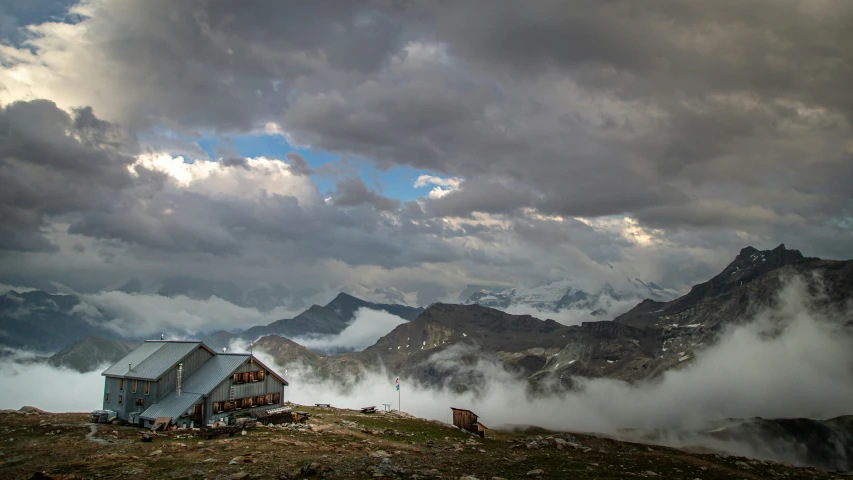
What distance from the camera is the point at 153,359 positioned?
260 feet

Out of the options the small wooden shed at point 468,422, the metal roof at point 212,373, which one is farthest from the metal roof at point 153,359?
the small wooden shed at point 468,422

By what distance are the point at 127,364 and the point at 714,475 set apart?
85085mm

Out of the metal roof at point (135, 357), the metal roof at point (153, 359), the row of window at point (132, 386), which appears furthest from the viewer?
the metal roof at point (135, 357)

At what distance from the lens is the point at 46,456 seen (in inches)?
1706

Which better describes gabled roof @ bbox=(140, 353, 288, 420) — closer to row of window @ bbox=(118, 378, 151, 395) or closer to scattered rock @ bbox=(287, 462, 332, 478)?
row of window @ bbox=(118, 378, 151, 395)

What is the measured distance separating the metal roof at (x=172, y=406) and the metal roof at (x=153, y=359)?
405 cm

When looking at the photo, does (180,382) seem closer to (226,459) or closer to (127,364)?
(127,364)

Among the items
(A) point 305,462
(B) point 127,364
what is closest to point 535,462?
(A) point 305,462

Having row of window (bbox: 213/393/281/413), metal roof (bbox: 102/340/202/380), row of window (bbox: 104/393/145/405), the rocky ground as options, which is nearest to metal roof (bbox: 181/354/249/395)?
row of window (bbox: 213/393/281/413)

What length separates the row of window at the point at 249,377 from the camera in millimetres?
75750

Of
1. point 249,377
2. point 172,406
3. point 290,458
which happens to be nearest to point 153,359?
point 172,406

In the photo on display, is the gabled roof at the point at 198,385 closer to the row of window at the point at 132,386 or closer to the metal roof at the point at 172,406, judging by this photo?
the metal roof at the point at 172,406

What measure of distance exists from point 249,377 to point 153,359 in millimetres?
16835

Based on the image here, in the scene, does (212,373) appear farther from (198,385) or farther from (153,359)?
(153,359)
